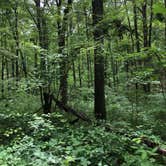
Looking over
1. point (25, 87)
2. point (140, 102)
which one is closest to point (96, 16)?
point (25, 87)

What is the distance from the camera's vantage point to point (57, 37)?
27.7 ft

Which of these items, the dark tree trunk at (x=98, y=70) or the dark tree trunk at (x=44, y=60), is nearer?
the dark tree trunk at (x=44, y=60)

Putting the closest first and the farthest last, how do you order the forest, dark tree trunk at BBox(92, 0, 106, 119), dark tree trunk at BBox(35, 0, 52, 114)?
the forest
dark tree trunk at BBox(35, 0, 52, 114)
dark tree trunk at BBox(92, 0, 106, 119)

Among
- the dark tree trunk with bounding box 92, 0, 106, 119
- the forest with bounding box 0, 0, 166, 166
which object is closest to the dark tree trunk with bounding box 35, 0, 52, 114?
the forest with bounding box 0, 0, 166, 166

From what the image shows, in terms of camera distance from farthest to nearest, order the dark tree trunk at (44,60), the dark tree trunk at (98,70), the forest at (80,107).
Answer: the dark tree trunk at (98,70)
the dark tree trunk at (44,60)
the forest at (80,107)

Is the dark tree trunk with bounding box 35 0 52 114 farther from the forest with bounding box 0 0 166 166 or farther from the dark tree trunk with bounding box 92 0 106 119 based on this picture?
the dark tree trunk with bounding box 92 0 106 119

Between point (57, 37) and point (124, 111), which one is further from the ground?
point (57, 37)

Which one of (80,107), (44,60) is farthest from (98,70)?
(80,107)

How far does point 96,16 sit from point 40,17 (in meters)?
2.05

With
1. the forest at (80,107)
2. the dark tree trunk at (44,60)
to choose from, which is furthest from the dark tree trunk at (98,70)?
the dark tree trunk at (44,60)

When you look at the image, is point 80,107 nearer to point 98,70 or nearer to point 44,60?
point 98,70

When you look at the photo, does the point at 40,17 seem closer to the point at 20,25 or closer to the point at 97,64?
the point at 97,64

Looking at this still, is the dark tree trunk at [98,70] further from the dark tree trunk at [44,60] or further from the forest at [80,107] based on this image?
the dark tree trunk at [44,60]

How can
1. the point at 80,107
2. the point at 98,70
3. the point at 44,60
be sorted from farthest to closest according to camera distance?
the point at 80,107, the point at 98,70, the point at 44,60
